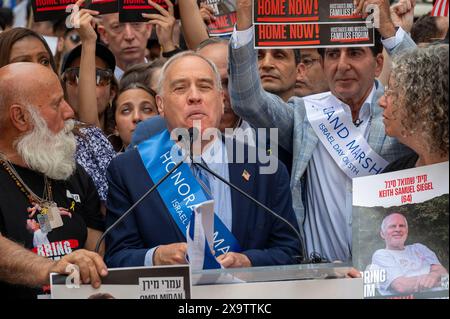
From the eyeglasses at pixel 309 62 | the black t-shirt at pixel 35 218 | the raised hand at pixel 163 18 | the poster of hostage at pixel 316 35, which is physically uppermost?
the raised hand at pixel 163 18

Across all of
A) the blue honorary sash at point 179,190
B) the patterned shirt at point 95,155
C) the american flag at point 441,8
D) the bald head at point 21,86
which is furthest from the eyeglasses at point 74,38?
the american flag at point 441,8

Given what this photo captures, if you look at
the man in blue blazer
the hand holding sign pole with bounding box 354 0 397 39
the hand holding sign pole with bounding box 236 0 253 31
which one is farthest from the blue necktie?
the hand holding sign pole with bounding box 354 0 397 39

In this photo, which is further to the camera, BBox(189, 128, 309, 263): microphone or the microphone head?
the microphone head

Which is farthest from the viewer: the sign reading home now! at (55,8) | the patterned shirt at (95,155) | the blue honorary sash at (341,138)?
the sign reading home now! at (55,8)

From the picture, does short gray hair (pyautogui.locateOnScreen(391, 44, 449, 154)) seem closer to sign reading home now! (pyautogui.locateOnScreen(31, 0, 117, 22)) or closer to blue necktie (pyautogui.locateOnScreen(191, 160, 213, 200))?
blue necktie (pyautogui.locateOnScreen(191, 160, 213, 200))

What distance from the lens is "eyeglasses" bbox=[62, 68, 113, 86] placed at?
618cm

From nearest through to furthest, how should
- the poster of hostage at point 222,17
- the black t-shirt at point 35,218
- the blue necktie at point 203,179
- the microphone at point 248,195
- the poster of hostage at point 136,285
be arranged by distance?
the poster of hostage at point 136,285 < the microphone at point 248,195 < the black t-shirt at point 35,218 < the blue necktie at point 203,179 < the poster of hostage at point 222,17

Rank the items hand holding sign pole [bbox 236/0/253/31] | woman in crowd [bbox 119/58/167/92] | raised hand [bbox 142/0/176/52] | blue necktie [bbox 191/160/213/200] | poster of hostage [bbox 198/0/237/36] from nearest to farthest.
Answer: blue necktie [bbox 191/160/213/200] → hand holding sign pole [bbox 236/0/253/31] → raised hand [bbox 142/0/176/52] → poster of hostage [bbox 198/0/237/36] → woman in crowd [bbox 119/58/167/92]

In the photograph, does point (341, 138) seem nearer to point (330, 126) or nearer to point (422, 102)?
point (330, 126)

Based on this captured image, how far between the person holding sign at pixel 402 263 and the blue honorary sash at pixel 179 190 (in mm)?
831

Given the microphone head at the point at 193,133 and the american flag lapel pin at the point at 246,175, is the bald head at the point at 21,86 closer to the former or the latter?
the microphone head at the point at 193,133

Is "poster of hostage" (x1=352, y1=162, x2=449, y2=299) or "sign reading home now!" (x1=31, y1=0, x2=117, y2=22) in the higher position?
"sign reading home now!" (x1=31, y1=0, x2=117, y2=22)

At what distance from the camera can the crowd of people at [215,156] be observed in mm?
4438

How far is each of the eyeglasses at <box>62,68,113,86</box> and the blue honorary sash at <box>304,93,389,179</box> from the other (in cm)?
145
